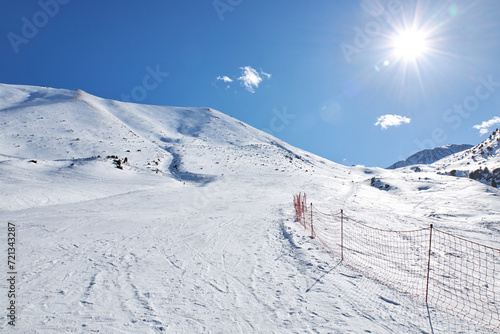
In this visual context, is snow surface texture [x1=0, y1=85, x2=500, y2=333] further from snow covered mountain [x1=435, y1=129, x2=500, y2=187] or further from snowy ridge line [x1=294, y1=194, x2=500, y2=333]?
snow covered mountain [x1=435, y1=129, x2=500, y2=187]

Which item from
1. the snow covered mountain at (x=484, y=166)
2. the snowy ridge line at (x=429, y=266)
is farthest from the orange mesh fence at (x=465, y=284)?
the snow covered mountain at (x=484, y=166)

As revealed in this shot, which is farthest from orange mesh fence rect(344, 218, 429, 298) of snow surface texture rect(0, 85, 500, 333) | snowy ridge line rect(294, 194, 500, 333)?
snow surface texture rect(0, 85, 500, 333)

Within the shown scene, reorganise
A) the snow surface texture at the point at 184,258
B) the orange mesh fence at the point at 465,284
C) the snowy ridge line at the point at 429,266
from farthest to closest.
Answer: the snowy ridge line at the point at 429,266 → the orange mesh fence at the point at 465,284 → the snow surface texture at the point at 184,258

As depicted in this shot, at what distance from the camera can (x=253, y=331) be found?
4039 mm

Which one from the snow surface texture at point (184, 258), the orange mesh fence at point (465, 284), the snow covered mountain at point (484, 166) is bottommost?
the orange mesh fence at point (465, 284)

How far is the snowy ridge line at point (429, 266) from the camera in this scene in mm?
5391

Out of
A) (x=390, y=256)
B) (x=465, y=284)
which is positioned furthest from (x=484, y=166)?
(x=465, y=284)

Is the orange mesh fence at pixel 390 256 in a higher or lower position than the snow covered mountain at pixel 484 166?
lower

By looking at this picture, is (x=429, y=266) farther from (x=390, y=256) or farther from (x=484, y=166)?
(x=484, y=166)

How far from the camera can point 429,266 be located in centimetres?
730

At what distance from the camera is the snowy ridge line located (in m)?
5.39

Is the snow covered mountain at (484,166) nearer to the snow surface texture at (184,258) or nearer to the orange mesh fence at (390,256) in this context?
the snow surface texture at (184,258)

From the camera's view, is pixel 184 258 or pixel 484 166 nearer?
pixel 184 258

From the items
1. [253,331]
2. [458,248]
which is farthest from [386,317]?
[458,248]
